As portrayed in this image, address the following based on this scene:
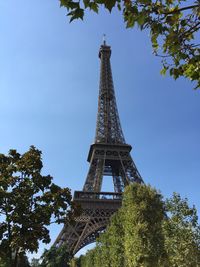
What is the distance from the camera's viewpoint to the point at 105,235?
45000mm

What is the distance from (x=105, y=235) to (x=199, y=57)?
132 feet

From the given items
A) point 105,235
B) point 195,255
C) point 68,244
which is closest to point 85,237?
point 68,244

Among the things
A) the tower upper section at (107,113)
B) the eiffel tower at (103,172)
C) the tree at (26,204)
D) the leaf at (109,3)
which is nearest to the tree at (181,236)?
the tree at (26,204)

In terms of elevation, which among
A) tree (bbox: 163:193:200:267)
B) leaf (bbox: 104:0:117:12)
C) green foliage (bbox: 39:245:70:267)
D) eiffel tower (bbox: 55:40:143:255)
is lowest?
leaf (bbox: 104:0:117:12)

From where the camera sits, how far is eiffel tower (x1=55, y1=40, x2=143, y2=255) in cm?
6669

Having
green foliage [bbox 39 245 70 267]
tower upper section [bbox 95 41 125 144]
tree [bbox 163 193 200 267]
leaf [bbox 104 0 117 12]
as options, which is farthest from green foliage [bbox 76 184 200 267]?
tower upper section [bbox 95 41 125 144]

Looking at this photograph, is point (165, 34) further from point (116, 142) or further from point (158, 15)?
point (116, 142)

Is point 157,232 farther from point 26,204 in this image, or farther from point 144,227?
point 26,204

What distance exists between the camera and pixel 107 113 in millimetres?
86625

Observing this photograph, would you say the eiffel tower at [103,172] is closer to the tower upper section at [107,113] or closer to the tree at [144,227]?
the tower upper section at [107,113]

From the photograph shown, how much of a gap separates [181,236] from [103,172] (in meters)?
47.7

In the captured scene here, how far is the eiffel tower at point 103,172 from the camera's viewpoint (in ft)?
219

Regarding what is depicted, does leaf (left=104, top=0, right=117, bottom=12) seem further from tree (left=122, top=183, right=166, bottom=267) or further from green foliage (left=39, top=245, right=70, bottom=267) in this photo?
green foliage (left=39, top=245, right=70, bottom=267)

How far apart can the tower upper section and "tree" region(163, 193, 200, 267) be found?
51.3 m
